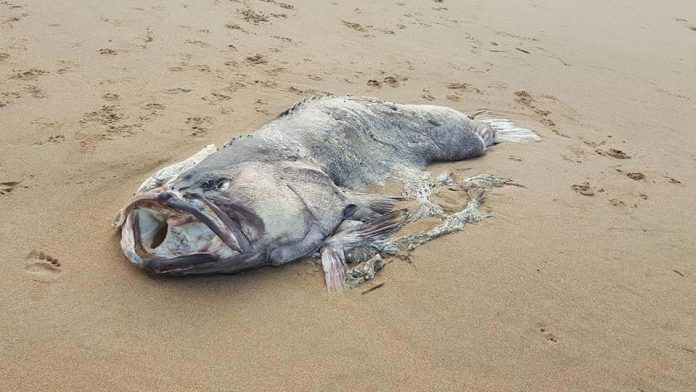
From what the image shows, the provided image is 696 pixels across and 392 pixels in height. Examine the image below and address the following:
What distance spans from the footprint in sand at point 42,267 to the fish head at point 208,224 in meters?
0.37

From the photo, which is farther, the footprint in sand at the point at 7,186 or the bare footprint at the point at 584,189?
the bare footprint at the point at 584,189

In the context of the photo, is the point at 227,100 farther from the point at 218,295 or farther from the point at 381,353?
the point at 381,353

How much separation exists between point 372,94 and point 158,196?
12.1ft

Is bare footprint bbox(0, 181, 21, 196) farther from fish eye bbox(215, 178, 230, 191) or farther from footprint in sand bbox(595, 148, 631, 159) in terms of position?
footprint in sand bbox(595, 148, 631, 159)

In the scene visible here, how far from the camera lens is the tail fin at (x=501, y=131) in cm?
591

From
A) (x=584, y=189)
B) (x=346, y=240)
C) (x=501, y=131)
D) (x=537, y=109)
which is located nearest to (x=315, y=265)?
(x=346, y=240)

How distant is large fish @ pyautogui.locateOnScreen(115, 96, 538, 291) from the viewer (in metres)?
3.22

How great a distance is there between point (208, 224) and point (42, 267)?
972 mm

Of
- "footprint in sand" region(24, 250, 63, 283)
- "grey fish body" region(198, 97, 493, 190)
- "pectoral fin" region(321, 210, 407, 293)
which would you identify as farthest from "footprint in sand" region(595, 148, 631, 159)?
"footprint in sand" region(24, 250, 63, 283)

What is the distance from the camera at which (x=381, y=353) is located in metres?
2.93

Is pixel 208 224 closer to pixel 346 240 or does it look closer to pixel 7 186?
pixel 346 240

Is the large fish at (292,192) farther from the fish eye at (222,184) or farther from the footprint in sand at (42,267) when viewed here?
the footprint in sand at (42,267)

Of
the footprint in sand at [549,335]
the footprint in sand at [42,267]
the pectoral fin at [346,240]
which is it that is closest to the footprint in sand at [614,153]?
the pectoral fin at [346,240]

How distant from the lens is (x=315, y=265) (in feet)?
11.7
